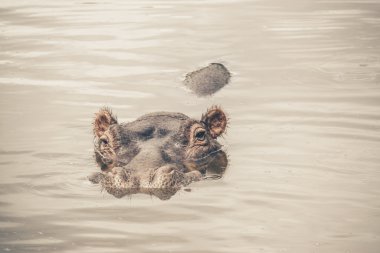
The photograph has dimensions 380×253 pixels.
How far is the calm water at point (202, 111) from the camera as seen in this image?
10508 mm

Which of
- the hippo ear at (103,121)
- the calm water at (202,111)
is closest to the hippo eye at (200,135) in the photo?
the calm water at (202,111)

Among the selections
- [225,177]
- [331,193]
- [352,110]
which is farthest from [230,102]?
[331,193]

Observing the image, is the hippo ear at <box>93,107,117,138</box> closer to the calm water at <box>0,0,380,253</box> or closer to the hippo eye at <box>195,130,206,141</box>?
the calm water at <box>0,0,380,253</box>

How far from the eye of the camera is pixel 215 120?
14453 millimetres

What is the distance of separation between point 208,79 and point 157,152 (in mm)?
6771

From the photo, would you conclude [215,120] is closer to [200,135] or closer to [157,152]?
[200,135]

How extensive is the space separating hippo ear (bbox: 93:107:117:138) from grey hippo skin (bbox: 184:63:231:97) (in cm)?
418

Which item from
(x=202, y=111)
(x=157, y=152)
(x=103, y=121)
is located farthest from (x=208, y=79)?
(x=157, y=152)

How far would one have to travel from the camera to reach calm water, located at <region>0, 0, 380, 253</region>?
1051cm

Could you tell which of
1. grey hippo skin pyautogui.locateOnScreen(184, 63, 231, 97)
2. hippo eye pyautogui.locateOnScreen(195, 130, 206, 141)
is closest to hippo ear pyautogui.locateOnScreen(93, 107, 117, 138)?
hippo eye pyautogui.locateOnScreen(195, 130, 206, 141)

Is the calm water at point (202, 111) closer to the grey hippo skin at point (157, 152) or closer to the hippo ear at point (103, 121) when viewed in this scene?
the grey hippo skin at point (157, 152)

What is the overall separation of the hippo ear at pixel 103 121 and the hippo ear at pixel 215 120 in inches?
57.6

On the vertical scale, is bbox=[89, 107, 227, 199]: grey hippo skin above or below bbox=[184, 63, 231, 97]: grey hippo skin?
above

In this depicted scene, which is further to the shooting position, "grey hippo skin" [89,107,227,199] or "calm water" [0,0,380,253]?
"grey hippo skin" [89,107,227,199]
